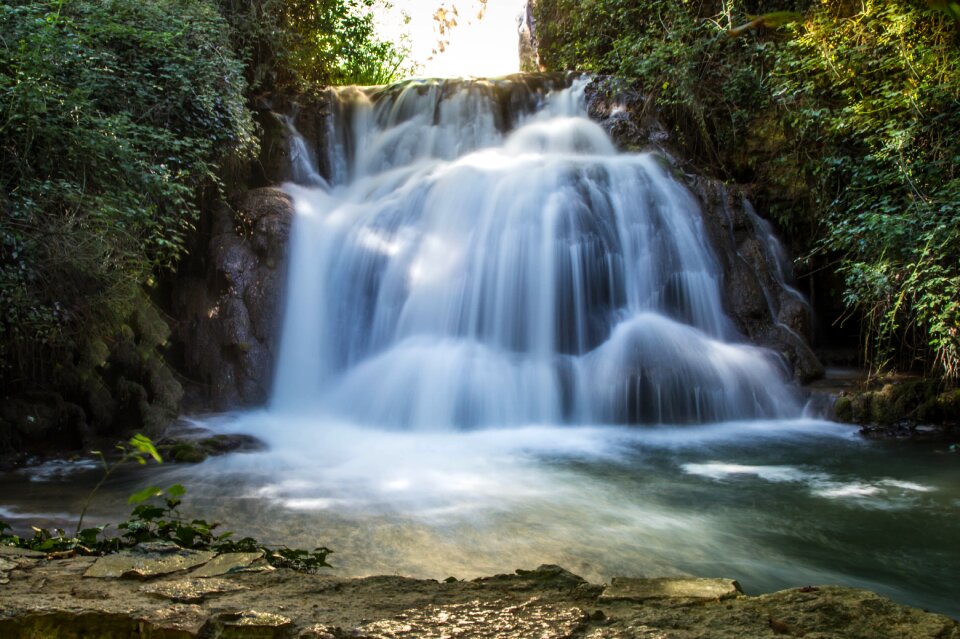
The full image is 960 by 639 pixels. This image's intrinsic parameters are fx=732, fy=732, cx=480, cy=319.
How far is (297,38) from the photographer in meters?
12.5

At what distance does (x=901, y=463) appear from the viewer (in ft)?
21.2

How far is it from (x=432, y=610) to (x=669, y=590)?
2.39 ft

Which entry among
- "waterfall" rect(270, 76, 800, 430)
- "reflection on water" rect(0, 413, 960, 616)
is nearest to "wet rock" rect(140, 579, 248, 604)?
"reflection on water" rect(0, 413, 960, 616)

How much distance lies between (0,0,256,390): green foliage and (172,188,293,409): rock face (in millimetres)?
1392

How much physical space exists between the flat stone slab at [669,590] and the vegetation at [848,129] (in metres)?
3.85

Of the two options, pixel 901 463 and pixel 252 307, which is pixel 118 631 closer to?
pixel 901 463

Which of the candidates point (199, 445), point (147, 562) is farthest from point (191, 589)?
point (199, 445)

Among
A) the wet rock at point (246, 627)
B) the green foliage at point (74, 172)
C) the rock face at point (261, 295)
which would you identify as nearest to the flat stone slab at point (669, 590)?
the wet rock at point (246, 627)

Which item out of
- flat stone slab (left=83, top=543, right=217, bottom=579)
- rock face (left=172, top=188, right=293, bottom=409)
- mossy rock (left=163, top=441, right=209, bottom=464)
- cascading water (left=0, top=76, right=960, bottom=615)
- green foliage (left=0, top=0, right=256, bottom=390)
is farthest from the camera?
rock face (left=172, top=188, right=293, bottom=409)

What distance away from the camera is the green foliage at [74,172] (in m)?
5.87

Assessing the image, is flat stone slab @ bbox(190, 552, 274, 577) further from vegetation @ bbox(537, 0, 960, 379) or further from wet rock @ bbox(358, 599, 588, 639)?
vegetation @ bbox(537, 0, 960, 379)

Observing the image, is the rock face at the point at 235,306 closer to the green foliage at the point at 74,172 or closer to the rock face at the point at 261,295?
the rock face at the point at 261,295

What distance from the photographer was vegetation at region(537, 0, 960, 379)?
719cm

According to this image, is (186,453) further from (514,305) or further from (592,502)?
(514,305)
